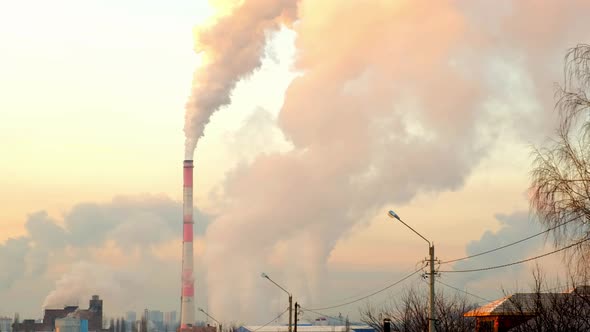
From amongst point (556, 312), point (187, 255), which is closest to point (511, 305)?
point (556, 312)

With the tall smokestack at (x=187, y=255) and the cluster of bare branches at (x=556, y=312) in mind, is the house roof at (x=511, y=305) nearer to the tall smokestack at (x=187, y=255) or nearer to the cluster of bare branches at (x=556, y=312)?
the cluster of bare branches at (x=556, y=312)

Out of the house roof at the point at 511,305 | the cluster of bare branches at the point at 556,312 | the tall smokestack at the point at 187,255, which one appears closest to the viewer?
the cluster of bare branches at the point at 556,312

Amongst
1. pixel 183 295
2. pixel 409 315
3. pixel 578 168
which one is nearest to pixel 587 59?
pixel 578 168

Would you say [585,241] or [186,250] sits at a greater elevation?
[186,250]

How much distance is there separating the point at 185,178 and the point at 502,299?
70.1 meters

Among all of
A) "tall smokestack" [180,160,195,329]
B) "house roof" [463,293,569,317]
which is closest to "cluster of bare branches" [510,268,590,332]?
"house roof" [463,293,569,317]

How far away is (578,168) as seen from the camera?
23547 millimetres

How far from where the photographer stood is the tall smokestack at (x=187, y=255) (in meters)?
126

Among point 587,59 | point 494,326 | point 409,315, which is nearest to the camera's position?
point 587,59

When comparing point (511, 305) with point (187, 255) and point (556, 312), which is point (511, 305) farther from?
point (187, 255)

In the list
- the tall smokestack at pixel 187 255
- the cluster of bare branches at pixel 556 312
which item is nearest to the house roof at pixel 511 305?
the cluster of bare branches at pixel 556 312

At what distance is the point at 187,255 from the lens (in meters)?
129

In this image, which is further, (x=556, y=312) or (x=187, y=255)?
(x=187, y=255)

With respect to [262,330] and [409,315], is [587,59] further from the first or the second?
[262,330]
